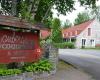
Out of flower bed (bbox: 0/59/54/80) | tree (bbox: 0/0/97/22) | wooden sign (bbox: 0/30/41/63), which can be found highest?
tree (bbox: 0/0/97/22)

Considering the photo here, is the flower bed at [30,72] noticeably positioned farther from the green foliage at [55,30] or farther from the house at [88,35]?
the house at [88,35]

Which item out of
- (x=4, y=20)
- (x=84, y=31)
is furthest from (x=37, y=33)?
(x=84, y=31)

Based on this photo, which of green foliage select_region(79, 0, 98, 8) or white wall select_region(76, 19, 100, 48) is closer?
green foliage select_region(79, 0, 98, 8)

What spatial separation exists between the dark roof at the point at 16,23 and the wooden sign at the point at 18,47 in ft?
1.21

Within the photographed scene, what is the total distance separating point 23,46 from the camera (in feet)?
51.8

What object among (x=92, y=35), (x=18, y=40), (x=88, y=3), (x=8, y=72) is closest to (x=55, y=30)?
(x=88, y=3)

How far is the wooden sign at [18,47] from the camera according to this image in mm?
14703

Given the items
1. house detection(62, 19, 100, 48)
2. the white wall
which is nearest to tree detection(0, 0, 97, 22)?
house detection(62, 19, 100, 48)

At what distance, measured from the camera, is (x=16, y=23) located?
15352 millimetres

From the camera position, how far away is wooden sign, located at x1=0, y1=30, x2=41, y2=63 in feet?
48.2

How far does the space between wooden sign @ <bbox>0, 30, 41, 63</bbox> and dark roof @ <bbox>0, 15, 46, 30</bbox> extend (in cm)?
37

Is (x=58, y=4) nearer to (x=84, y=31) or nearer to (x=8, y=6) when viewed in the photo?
(x=8, y=6)

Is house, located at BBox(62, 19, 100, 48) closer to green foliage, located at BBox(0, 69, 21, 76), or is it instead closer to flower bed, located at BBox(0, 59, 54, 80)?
flower bed, located at BBox(0, 59, 54, 80)

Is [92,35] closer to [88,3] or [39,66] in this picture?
[88,3]
